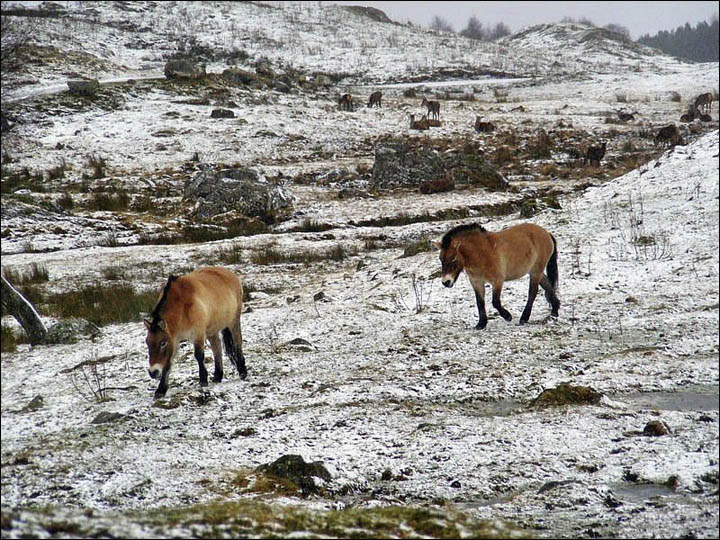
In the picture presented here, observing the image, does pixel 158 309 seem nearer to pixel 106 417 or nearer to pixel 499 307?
pixel 106 417

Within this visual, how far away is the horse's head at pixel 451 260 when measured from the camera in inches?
Answer: 330

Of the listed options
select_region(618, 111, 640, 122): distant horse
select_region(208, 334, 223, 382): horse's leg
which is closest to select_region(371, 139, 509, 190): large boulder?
select_region(208, 334, 223, 382): horse's leg

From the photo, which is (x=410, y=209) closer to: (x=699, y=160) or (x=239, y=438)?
(x=699, y=160)

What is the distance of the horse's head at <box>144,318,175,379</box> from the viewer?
6070 mm

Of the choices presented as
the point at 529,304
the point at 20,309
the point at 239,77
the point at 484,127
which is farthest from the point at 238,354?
the point at 239,77

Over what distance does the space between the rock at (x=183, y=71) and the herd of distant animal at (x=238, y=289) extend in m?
39.5

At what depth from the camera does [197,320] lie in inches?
257

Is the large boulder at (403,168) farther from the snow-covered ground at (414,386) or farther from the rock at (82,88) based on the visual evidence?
the rock at (82,88)

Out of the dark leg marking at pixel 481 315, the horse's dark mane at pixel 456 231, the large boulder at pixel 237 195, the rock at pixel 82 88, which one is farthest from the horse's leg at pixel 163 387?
the rock at pixel 82 88

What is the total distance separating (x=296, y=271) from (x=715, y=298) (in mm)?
8616

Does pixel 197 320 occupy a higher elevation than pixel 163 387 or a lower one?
higher

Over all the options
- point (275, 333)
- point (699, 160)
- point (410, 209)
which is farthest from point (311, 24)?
point (275, 333)

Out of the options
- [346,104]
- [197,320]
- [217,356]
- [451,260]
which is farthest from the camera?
[346,104]

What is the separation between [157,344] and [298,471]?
8.07ft
